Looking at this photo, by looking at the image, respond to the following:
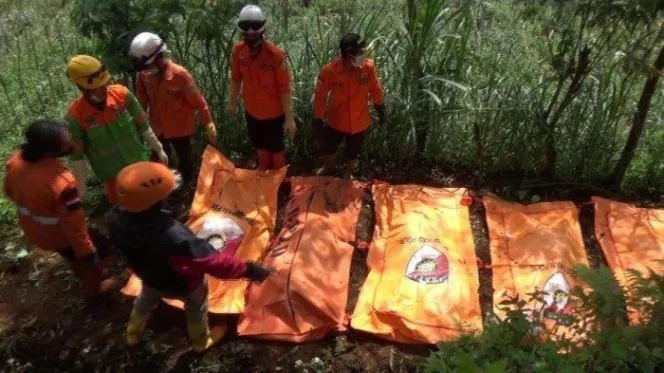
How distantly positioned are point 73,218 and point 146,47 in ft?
3.51

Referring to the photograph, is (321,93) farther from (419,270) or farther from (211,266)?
(211,266)

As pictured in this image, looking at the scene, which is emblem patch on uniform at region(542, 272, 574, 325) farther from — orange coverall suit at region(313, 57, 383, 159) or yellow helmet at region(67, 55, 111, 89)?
yellow helmet at region(67, 55, 111, 89)

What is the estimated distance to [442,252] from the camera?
133 inches

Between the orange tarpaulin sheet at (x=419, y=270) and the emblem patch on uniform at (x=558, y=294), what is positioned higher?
the emblem patch on uniform at (x=558, y=294)

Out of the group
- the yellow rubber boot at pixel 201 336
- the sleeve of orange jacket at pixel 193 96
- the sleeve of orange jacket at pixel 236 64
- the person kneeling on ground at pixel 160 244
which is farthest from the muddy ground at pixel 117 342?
the sleeve of orange jacket at pixel 236 64

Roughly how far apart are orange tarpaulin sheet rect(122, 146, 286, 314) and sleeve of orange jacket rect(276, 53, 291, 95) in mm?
659

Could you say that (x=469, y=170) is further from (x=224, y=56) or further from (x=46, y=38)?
(x=46, y=38)

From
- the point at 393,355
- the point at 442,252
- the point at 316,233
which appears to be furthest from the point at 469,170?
the point at 393,355

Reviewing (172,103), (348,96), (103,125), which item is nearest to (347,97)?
(348,96)

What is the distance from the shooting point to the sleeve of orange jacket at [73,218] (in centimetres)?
270

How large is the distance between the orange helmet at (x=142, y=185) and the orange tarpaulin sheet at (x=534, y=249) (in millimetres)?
1883

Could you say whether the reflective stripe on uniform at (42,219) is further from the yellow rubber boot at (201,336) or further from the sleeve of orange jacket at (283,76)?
the sleeve of orange jacket at (283,76)

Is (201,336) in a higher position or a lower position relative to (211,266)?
lower

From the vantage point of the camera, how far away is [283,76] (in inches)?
139
